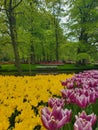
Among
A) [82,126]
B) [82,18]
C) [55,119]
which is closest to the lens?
[82,126]

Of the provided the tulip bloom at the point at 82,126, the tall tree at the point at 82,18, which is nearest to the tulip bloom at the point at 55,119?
the tulip bloom at the point at 82,126

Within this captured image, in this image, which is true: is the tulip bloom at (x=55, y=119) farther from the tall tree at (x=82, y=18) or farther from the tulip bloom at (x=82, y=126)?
the tall tree at (x=82, y=18)

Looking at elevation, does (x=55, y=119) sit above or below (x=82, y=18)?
below

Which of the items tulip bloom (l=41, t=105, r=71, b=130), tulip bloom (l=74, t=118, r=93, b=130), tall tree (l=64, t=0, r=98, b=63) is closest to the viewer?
tulip bloom (l=74, t=118, r=93, b=130)

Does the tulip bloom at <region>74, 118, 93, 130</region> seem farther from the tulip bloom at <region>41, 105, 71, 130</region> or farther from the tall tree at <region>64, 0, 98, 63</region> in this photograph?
the tall tree at <region>64, 0, 98, 63</region>

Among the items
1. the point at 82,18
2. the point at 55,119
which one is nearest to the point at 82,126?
the point at 55,119

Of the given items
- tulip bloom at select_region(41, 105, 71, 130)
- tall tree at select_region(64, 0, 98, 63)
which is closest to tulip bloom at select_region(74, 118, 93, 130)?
Answer: tulip bloom at select_region(41, 105, 71, 130)

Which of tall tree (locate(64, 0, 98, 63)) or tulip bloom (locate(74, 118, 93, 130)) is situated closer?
tulip bloom (locate(74, 118, 93, 130))

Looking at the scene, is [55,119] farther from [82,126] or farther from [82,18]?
[82,18]

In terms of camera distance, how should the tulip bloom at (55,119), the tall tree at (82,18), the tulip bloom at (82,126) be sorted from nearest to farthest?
the tulip bloom at (82,126)
the tulip bloom at (55,119)
the tall tree at (82,18)

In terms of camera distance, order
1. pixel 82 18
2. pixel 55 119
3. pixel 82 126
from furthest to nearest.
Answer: pixel 82 18 < pixel 55 119 < pixel 82 126

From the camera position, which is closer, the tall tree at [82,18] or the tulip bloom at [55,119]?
the tulip bloom at [55,119]

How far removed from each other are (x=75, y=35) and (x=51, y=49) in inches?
476

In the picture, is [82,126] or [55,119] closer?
[82,126]
